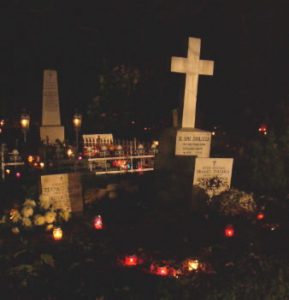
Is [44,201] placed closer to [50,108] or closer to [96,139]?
[96,139]

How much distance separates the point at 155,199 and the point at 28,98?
34.6 feet

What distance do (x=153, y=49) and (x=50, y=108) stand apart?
7479 millimetres

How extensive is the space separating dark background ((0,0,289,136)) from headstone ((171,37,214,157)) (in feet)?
24.4

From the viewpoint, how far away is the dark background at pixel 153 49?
16.2 metres

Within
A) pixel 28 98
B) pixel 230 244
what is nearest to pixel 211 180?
pixel 230 244

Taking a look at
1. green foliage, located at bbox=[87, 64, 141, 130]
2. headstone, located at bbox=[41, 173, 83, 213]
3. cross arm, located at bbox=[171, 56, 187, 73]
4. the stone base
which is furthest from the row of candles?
green foliage, located at bbox=[87, 64, 141, 130]

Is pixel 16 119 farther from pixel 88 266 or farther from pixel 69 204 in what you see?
pixel 88 266

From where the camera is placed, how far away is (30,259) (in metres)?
5.46

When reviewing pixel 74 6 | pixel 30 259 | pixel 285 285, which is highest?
pixel 74 6

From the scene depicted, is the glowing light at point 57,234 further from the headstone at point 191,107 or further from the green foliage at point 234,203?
the headstone at point 191,107

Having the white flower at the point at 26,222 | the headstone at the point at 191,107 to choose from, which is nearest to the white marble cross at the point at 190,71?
the headstone at the point at 191,107

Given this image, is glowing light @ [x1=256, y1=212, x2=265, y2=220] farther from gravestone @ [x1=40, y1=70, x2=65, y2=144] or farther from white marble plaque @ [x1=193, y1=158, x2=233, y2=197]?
gravestone @ [x1=40, y1=70, x2=65, y2=144]

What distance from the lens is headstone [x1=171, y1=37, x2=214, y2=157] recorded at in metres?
7.98

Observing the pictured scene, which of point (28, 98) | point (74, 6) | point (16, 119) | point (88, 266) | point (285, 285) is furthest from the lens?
point (74, 6)
